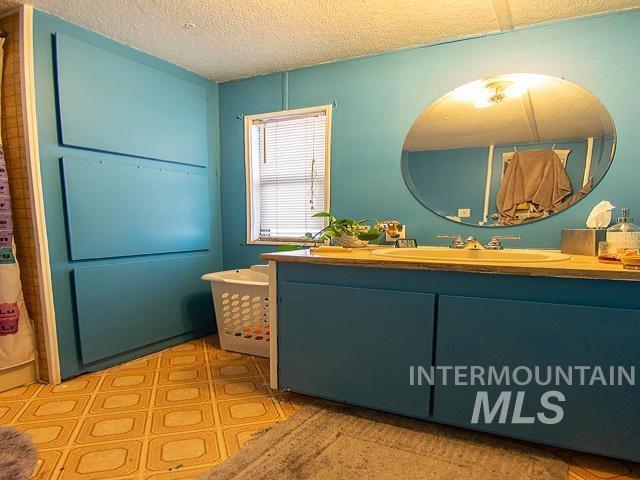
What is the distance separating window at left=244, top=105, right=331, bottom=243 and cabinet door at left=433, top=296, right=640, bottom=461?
1340 mm

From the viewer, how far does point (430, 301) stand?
1.39 metres

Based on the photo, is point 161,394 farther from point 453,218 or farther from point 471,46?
point 471,46

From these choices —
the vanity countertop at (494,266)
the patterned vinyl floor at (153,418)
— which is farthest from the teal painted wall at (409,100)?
the patterned vinyl floor at (153,418)

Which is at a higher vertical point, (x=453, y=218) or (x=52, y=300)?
(x=453, y=218)

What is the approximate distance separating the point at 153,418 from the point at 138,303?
89cm

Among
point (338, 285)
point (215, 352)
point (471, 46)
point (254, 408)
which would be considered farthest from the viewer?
point (215, 352)

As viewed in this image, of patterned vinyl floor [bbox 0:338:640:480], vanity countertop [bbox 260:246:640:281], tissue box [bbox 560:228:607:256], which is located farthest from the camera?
tissue box [bbox 560:228:607:256]

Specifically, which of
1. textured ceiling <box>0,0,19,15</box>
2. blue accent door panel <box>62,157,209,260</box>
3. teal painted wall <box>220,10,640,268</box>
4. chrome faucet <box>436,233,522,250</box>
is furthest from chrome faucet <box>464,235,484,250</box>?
textured ceiling <box>0,0,19,15</box>

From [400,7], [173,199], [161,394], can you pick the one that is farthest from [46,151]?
[400,7]

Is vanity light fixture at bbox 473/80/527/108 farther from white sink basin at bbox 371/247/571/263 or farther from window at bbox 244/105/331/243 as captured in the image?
window at bbox 244/105/331/243

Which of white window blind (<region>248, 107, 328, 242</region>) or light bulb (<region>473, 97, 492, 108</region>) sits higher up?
light bulb (<region>473, 97, 492, 108</region>)

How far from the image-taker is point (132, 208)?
85.9 inches

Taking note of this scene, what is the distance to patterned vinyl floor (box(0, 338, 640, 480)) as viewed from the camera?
127 cm

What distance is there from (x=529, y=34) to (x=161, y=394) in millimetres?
2721
